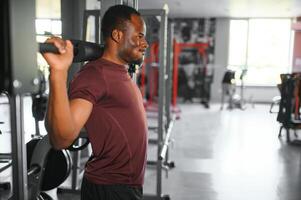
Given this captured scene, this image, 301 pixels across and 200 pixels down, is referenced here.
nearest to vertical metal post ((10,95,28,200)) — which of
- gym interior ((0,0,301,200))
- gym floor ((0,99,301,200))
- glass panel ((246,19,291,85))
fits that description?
gym interior ((0,0,301,200))

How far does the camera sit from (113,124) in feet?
3.74

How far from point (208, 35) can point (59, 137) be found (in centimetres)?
989

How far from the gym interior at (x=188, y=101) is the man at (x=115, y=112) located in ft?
0.26

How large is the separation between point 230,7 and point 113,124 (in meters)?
7.98

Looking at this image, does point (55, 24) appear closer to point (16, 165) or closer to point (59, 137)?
point (16, 165)

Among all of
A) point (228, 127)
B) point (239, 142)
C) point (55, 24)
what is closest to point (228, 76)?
point (228, 127)

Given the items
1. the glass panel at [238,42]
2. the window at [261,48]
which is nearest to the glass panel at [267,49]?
the window at [261,48]

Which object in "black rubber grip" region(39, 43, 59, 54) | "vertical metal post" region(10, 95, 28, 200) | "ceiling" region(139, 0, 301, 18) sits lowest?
"vertical metal post" region(10, 95, 28, 200)

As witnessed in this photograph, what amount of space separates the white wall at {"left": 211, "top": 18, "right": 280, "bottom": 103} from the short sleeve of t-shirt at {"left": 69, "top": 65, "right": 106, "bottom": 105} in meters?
9.30

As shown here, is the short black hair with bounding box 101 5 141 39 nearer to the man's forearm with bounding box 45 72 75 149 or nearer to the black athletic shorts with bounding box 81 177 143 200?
the man's forearm with bounding box 45 72 75 149

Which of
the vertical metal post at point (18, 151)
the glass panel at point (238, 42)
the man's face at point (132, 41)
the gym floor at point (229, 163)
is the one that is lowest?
the gym floor at point (229, 163)

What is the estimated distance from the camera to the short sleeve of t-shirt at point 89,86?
1.01m

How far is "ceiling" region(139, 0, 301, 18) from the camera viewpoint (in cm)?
769

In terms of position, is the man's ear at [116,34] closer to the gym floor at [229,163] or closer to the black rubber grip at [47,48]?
the black rubber grip at [47,48]
